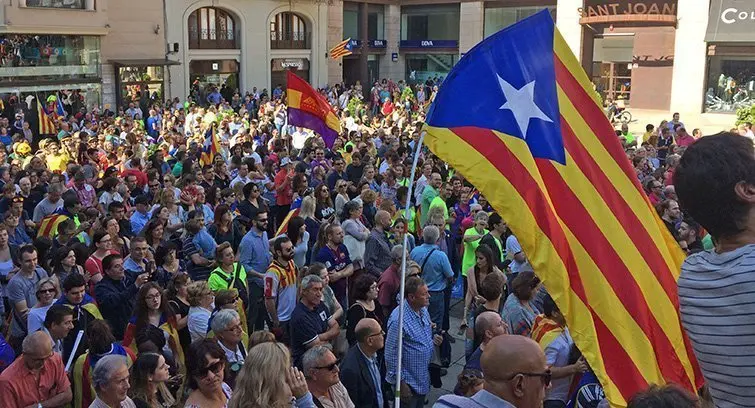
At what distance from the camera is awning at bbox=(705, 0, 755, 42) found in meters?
31.1

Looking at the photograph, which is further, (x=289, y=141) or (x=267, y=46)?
A: (x=267, y=46)

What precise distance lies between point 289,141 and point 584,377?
12944 mm

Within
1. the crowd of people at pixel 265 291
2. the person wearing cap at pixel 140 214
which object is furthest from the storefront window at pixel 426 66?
the person wearing cap at pixel 140 214

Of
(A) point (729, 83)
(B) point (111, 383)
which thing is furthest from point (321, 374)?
(A) point (729, 83)

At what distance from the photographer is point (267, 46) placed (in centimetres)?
3766

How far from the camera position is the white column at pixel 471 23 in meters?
43.5

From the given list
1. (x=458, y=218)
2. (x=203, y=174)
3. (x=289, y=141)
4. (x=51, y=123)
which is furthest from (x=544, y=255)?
(x=51, y=123)

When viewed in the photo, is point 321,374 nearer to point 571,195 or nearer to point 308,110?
point 571,195

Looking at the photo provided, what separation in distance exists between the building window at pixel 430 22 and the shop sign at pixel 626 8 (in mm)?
11819

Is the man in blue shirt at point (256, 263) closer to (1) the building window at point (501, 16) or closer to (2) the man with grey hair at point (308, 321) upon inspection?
(2) the man with grey hair at point (308, 321)

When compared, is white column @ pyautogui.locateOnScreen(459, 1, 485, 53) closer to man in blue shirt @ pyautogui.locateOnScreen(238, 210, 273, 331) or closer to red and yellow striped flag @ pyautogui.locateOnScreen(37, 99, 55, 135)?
red and yellow striped flag @ pyautogui.locateOnScreen(37, 99, 55, 135)

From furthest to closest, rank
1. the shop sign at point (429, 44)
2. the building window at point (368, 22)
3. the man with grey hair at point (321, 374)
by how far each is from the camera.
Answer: the shop sign at point (429, 44) < the building window at point (368, 22) < the man with grey hair at point (321, 374)

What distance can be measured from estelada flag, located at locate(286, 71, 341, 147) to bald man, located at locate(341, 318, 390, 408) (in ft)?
30.6

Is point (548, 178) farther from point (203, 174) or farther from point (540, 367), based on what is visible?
point (203, 174)
